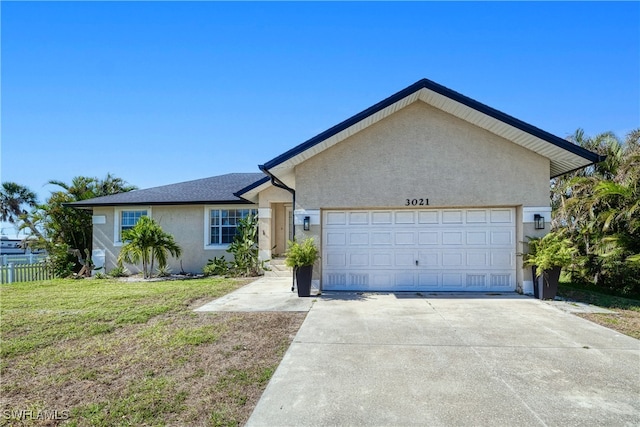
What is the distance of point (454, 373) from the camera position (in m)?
4.32

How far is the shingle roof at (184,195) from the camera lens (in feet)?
50.1

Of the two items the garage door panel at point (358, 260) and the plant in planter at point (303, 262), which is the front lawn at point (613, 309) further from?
the plant in planter at point (303, 262)

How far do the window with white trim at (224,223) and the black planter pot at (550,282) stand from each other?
37.7 ft

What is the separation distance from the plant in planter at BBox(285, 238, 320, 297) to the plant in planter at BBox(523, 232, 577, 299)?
19.6ft

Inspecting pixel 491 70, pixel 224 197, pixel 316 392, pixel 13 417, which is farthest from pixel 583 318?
pixel 224 197

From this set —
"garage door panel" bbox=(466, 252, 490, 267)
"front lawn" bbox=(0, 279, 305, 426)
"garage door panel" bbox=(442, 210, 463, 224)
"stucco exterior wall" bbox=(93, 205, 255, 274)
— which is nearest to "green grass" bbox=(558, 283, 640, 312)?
"garage door panel" bbox=(466, 252, 490, 267)

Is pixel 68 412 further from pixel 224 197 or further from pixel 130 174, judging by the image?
pixel 130 174

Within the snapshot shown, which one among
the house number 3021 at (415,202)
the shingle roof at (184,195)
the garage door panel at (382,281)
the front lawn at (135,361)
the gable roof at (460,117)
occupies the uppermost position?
the gable roof at (460,117)

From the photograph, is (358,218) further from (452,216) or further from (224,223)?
(224,223)

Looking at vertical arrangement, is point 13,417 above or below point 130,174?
below

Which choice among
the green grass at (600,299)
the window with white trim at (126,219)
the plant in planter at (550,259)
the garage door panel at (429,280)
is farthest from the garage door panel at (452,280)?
the window with white trim at (126,219)

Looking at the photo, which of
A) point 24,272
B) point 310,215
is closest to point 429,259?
point 310,215

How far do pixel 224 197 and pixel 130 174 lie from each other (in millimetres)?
16998

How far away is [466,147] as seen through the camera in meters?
9.65
